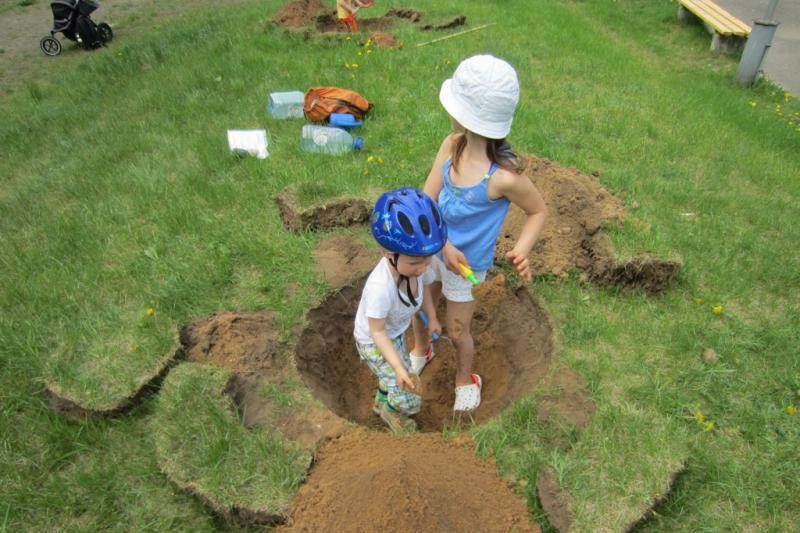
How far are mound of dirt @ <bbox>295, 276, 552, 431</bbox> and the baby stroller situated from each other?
9.32m

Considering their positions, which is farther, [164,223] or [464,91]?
[164,223]

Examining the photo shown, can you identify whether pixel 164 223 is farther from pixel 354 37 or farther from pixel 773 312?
pixel 354 37

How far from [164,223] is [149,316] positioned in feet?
3.88

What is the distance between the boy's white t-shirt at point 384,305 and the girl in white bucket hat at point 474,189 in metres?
0.26

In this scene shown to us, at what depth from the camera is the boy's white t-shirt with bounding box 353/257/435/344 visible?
2670mm

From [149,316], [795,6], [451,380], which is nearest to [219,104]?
[149,316]

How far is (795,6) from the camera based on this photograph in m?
10.7

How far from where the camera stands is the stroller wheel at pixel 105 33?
10.5 metres

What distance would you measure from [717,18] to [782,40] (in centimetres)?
108

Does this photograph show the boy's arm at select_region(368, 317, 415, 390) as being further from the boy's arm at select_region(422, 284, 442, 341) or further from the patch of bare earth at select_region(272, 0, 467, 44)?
the patch of bare earth at select_region(272, 0, 467, 44)

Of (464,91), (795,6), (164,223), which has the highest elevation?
(464,91)

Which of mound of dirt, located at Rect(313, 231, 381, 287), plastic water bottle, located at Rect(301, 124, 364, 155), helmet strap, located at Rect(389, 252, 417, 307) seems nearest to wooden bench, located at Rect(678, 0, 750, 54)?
plastic water bottle, located at Rect(301, 124, 364, 155)

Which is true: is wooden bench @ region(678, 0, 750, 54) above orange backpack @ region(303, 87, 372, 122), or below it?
below

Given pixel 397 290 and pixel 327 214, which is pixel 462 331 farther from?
pixel 327 214
